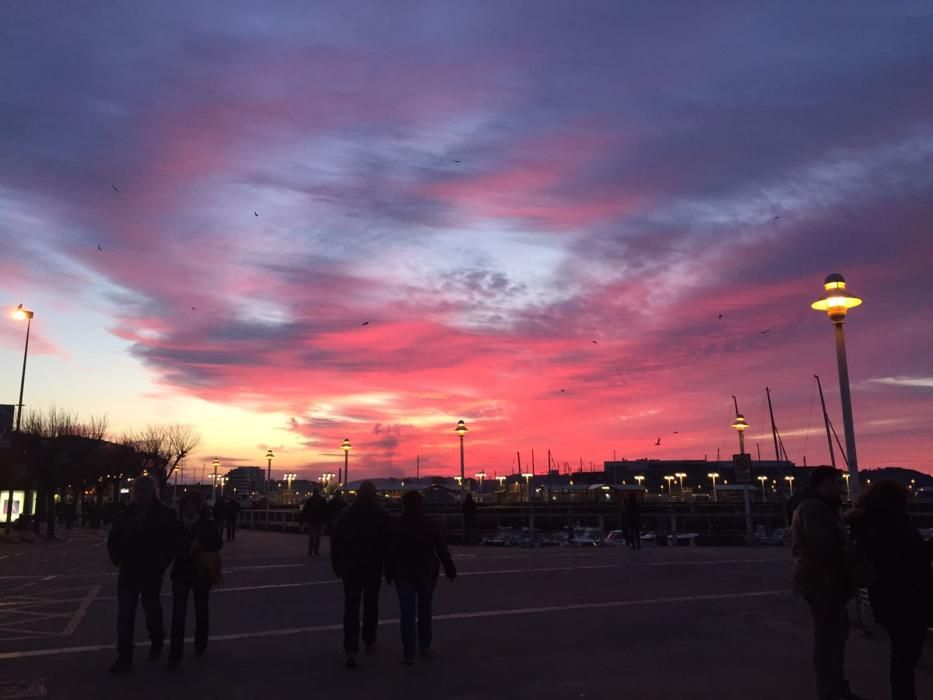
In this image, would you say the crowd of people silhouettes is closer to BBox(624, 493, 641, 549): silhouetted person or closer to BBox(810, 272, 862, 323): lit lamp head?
BBox(810, 272, 862, 323): lit lamp head

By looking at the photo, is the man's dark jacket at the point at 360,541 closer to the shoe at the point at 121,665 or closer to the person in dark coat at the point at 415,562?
the person in dark coat at the point at 415,562

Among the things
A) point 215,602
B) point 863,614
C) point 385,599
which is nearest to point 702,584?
point 863,614

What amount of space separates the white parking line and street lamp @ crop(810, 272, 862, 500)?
2.99 metres

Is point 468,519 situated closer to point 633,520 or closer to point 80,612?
point 633,520

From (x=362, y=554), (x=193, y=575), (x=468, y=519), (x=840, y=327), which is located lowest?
(x=468, y=519)

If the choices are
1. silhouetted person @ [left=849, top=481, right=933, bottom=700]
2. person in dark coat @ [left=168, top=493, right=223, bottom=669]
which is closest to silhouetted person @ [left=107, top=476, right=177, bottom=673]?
person in dark coat @ [left=168, top=493, right=223, bottom=669]

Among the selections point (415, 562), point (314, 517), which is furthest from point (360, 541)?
point (314, 517)

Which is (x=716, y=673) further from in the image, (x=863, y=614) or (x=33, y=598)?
(x=33, y=598)

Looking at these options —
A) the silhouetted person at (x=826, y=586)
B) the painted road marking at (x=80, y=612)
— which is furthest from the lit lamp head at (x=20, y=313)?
the silhouetted person at (x=826, y=586)

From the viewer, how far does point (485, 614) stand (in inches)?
451

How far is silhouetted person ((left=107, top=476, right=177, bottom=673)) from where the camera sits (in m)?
8.11

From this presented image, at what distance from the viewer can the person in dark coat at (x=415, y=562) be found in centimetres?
852

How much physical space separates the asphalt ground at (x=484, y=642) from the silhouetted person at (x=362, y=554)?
1.97 feet

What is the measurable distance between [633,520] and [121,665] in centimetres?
1997
